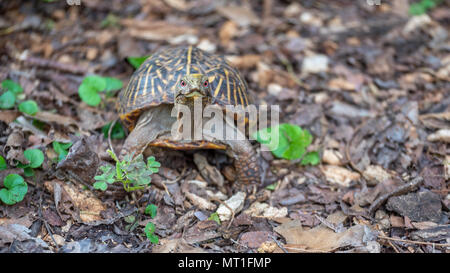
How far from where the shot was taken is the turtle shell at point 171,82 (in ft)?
13.8

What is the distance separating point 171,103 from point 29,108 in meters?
1.66

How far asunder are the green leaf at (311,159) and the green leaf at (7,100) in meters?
3.39

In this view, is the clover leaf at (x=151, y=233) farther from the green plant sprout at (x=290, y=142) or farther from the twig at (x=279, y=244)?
the green plant sprout at (x=290, y=142)

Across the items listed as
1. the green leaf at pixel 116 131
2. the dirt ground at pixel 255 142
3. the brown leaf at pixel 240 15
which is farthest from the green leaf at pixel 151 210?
the brown leaf at pixel 240 15

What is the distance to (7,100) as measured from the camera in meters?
4.43

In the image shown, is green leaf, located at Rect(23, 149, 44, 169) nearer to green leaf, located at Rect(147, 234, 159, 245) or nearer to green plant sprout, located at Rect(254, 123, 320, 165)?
green leaf, located at Rect(147, 234, 159, 245)

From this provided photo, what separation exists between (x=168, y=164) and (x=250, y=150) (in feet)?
3.17

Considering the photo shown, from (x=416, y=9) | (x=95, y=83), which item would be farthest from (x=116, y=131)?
(x=416, y=9)

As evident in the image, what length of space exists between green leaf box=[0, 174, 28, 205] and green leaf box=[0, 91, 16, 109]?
126 cm

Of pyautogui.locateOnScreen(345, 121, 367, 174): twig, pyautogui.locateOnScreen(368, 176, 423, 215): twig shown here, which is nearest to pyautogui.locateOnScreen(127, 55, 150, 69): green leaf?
pyautogui.locateOnScreen(345, 121, 367, 174): twig

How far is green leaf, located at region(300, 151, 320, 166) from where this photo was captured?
4.61 metres

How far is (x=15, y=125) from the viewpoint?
4.16 meters

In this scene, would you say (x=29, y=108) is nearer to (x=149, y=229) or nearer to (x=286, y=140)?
(x=149, y=229)
